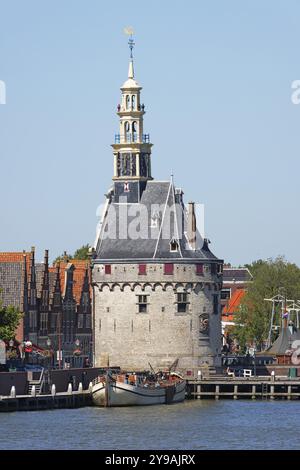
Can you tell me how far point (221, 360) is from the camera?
14000 centimetres

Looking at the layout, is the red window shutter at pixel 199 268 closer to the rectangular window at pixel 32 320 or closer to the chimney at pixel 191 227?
the chimney at pixel 191 227

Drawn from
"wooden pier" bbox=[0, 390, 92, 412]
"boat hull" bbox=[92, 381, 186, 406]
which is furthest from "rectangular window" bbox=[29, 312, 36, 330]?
"boat hull" bbox=[92, 381, 186, 406]

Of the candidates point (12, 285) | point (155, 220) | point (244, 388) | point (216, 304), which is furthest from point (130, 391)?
point (12, 285)

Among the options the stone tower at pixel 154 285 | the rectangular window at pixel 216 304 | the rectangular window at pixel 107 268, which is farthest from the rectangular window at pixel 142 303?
the rectangular window at pixel 216 304

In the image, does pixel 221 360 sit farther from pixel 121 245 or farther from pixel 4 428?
pixel 4 428

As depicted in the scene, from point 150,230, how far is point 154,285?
13.5 feet

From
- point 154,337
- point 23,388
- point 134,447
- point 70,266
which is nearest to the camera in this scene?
point 134,447

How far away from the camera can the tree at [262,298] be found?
6811 inches

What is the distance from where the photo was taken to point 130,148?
13988 cm

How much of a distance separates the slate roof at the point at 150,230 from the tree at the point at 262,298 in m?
35.0

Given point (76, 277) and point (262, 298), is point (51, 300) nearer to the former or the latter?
point (76, 277)

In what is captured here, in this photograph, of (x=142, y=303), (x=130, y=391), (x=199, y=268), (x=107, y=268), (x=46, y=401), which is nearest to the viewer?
(x=46, y=401)
